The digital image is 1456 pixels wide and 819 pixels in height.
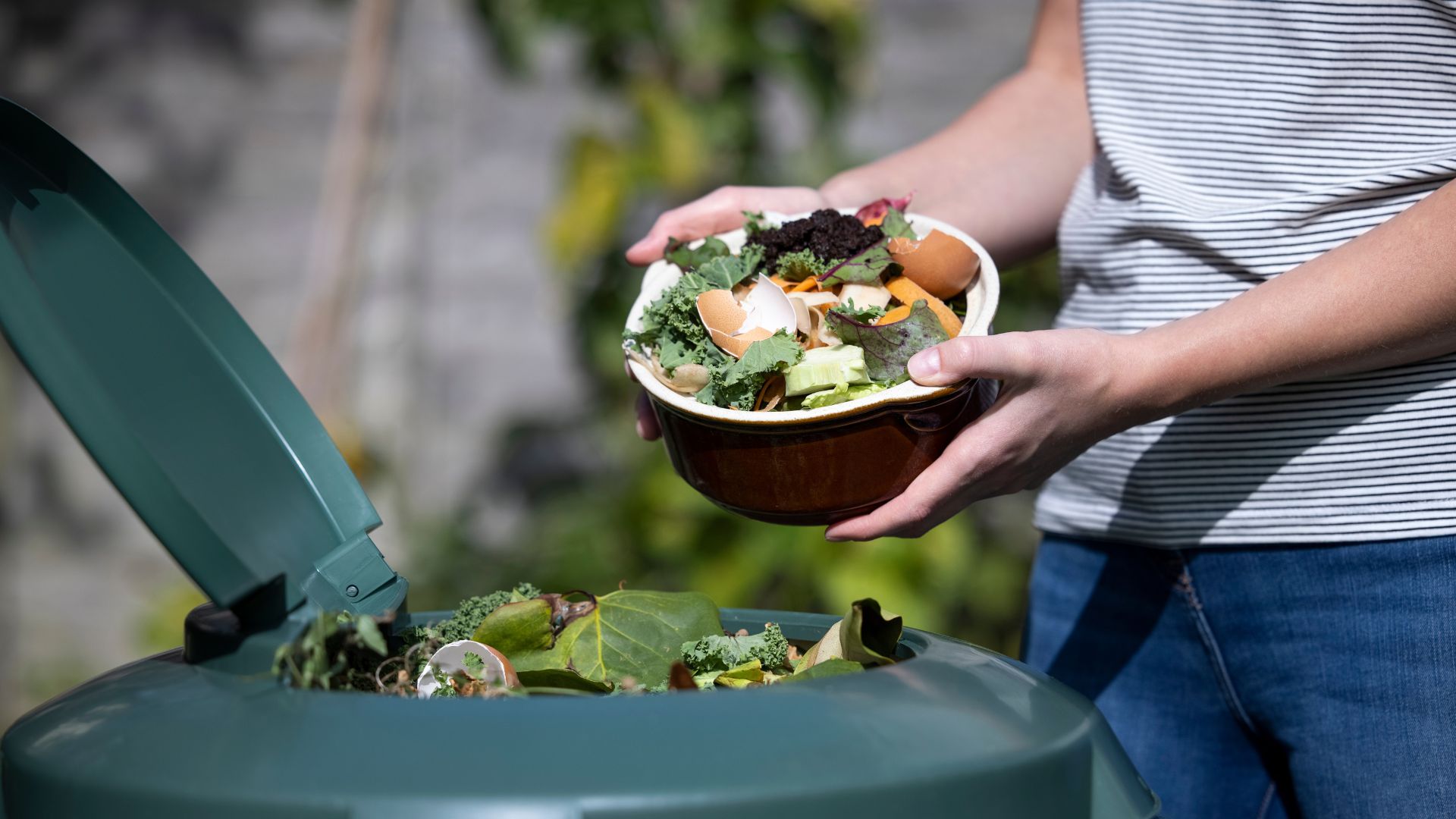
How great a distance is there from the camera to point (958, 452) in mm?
911

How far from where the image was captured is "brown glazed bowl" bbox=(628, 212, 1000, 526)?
34.9 inches

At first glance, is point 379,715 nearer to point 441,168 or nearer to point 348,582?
point 348,582

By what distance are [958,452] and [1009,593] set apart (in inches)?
66.3

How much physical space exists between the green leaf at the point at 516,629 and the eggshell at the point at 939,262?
413mm

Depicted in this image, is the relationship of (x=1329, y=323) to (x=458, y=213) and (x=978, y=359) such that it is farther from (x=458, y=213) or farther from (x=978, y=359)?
(x=458, y=213)

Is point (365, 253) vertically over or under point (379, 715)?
under

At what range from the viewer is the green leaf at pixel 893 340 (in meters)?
0.91

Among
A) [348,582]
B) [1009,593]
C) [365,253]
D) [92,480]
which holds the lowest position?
[1009,593]

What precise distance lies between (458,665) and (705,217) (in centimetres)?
53

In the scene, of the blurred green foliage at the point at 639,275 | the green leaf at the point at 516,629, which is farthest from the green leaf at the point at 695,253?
the blurred green foliage at the point at 639,275

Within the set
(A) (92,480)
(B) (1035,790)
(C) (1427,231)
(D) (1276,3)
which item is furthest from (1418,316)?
(A) (92,480)

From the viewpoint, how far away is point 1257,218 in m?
1.01

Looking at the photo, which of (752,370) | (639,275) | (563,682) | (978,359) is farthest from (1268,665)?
(639,275)

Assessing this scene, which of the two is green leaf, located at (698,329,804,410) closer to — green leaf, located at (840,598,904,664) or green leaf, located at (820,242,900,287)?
green leaf, located at (820,242,900,287)
